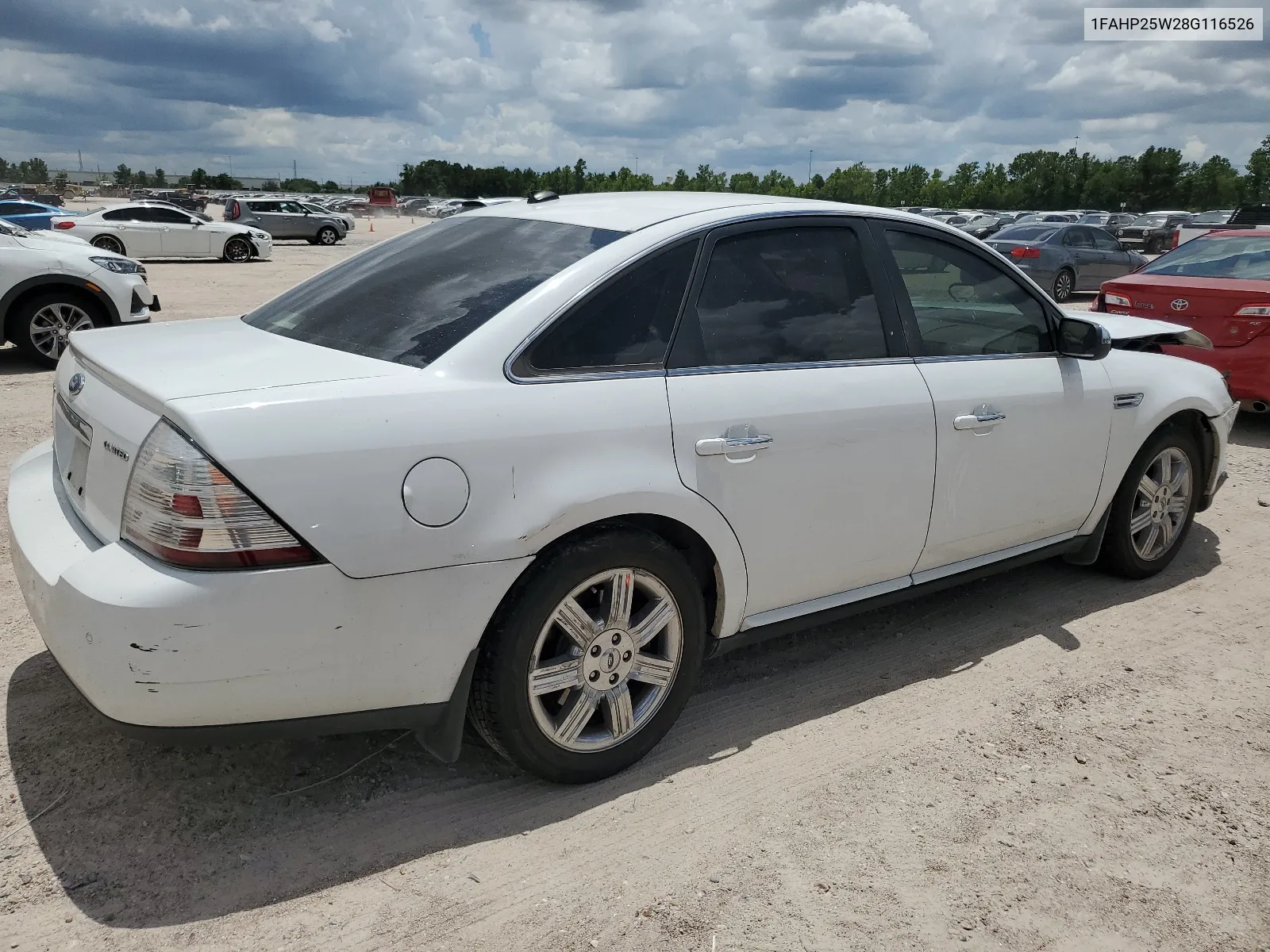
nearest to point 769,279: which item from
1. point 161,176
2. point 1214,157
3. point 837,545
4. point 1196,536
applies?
point 837,545

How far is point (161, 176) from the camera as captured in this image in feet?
449

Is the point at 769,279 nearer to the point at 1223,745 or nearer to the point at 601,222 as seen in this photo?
the point at 601,222

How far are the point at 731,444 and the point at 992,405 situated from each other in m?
1.29

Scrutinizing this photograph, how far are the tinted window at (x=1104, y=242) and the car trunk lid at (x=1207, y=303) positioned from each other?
11.9 metres

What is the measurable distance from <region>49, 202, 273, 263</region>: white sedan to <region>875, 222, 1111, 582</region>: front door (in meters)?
22.8

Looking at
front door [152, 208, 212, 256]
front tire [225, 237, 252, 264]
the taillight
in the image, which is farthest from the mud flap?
front tire [225, 237, 252, 264]

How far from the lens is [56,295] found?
9289 millimetres

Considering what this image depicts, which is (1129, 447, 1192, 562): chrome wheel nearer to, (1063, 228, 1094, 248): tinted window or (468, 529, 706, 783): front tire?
(468, 529, 706, 783): front tire

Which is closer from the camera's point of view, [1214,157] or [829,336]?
[829,336]

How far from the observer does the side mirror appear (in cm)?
415

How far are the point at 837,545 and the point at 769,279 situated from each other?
36.4 inches

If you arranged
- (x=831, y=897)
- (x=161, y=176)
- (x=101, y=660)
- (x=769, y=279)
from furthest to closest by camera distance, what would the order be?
(x=161, y=176), (x=769, y=279), (x=831, y=897), (x=101, y=660)

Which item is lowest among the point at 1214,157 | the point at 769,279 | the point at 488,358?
the point at 488,358

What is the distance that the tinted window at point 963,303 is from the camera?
382 centimetres
